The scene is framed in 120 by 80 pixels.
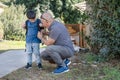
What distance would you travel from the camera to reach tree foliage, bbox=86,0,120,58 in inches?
372

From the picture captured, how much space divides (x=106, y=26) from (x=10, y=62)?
2.97 meters

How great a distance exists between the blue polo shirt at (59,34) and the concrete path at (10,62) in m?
1.48

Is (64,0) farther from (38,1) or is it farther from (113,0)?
(113,0)

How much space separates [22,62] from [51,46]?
225 cm

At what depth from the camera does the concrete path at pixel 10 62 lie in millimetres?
8659

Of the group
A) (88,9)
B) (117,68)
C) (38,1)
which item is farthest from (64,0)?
(117,68)

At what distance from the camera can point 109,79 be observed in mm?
7359

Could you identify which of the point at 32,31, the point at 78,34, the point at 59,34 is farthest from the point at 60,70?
the point at 78,34

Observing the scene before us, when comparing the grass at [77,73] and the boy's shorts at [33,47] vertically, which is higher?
the boy's shorts at [33,47]

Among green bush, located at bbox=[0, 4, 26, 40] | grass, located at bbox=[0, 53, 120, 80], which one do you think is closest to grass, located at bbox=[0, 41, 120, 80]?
grass, located at bbox=[0, 53, 120, 80]

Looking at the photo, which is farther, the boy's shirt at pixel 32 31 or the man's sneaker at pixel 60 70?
the boy's shirt at pixel 32 31

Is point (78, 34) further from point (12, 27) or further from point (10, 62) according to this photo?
point (12, 27)

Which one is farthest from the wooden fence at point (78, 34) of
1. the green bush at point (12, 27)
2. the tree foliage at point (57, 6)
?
the tree foliage at point (57, 6)

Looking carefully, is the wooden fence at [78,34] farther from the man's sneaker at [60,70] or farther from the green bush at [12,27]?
the man's sneaker at [60,70]
